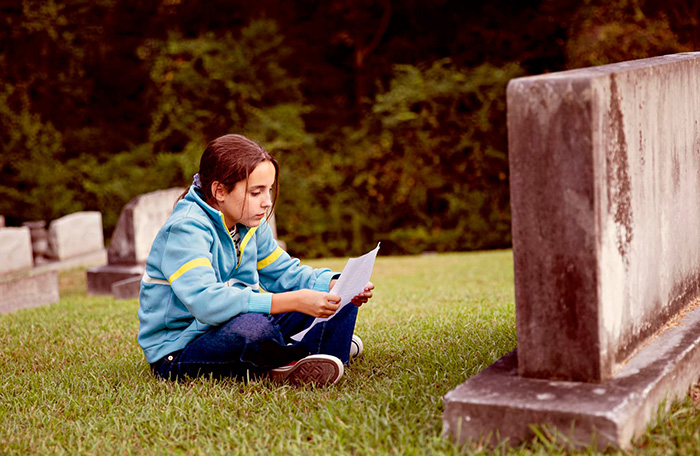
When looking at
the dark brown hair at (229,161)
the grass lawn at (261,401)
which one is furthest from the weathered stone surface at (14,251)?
the dark brown hair at (229,161)

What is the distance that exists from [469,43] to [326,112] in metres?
3.49

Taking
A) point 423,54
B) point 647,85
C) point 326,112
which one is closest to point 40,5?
point 326,112

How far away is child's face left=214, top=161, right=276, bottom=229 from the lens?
11.2 feet

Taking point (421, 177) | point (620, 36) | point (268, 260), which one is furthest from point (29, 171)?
point (268, 260)

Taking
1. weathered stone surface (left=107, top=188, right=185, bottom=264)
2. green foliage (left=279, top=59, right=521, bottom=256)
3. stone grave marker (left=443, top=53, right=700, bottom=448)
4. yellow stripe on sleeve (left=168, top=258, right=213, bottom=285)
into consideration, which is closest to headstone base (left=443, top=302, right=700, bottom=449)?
stone grave marker (left=443, top=53, right=700, bottom=448)

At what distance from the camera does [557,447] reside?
7.48 ft

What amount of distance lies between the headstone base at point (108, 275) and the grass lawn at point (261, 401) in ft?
9.82

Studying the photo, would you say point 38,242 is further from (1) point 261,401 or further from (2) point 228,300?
(1) point 261,401

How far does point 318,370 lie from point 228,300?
500 millimetres

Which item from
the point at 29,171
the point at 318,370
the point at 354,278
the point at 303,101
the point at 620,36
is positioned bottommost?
the point at 318,370

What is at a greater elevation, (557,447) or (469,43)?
(469,43)

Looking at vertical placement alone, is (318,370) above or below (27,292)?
above

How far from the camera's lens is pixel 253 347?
3.25 m

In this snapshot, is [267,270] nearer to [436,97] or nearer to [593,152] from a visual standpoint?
[593,152]
